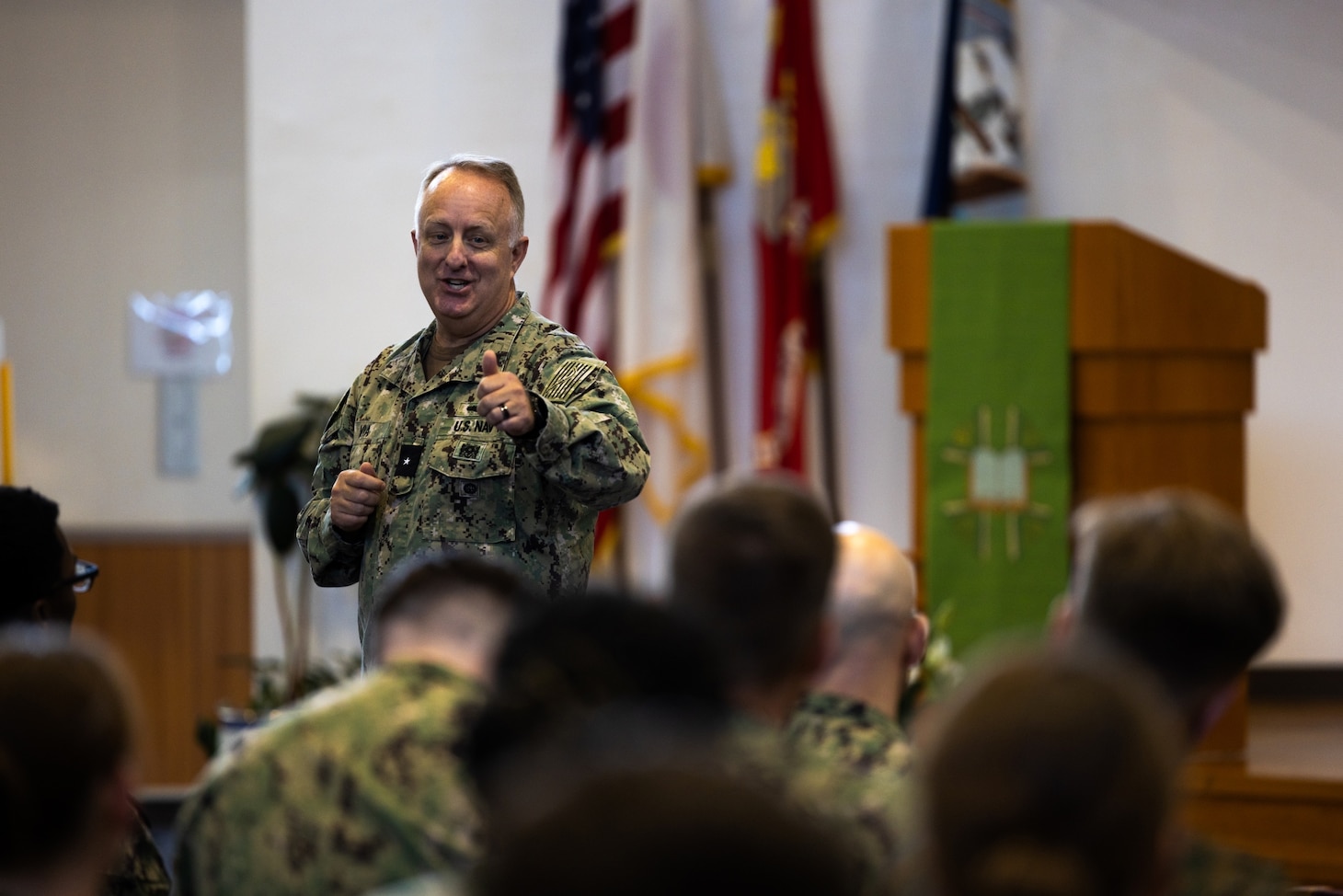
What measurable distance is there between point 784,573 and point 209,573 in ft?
16.5

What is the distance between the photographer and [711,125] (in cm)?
560

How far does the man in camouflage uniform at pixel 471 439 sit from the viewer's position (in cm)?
243

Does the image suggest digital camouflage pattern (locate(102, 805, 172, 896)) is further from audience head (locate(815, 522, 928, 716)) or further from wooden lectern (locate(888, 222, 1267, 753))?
wooden lectern (locate(888, 222, 1267, 753))

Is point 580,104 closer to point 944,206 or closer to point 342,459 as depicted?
point 944,206

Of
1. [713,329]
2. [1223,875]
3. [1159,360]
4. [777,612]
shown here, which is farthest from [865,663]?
[713,329]

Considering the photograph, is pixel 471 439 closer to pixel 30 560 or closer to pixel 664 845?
pixel 30 560

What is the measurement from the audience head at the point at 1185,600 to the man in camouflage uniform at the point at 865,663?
0.24m

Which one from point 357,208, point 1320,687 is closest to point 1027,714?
point 1320,687

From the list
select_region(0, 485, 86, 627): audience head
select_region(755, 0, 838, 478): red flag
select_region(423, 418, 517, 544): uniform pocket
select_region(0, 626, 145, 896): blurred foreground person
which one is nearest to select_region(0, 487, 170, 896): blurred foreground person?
select_region(0, 485, 86, 627): audience head

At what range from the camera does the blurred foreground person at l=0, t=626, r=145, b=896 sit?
1.21m

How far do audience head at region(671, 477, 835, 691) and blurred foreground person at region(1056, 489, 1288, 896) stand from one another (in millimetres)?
255

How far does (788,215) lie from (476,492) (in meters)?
3.17

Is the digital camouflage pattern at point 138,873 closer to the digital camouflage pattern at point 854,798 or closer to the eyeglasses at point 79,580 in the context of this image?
the eyeglasses at point 79,580

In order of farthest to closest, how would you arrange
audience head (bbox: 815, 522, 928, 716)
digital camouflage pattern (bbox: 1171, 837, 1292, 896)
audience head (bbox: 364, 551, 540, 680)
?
audience head (bbox: 815, 522, 928, 716), audience head (bbox: 364, 551, 540, 680), digital camouflage pattern (bbox: 1171, 837, 1292, 896)
